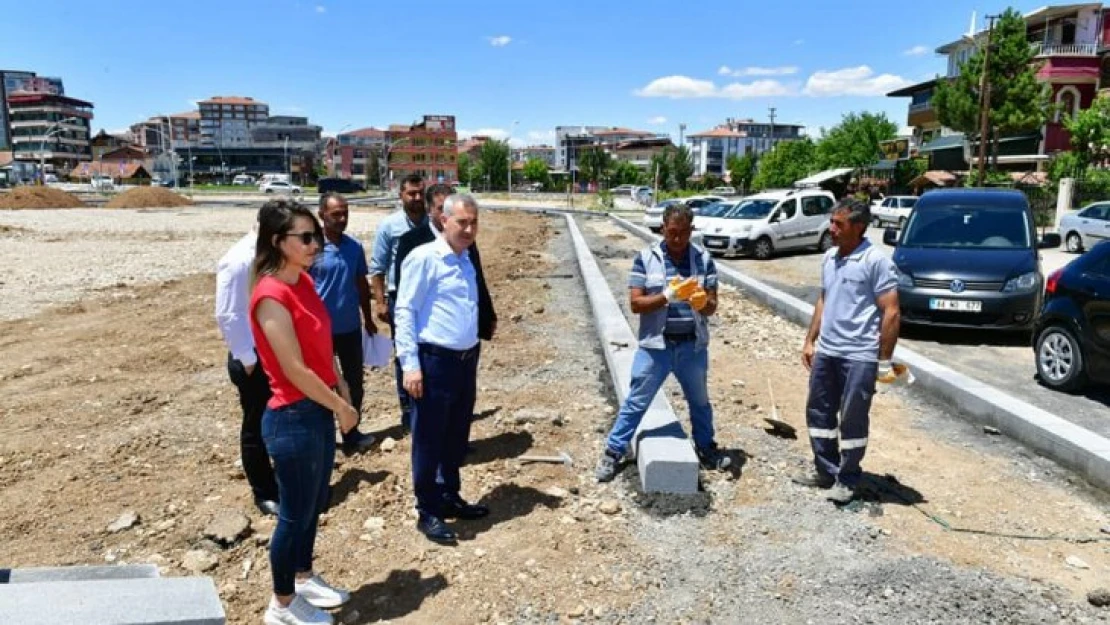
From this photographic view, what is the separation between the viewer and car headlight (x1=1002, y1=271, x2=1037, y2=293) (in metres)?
8.53

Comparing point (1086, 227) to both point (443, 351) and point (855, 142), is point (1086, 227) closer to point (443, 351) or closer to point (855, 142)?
point (443, 351)

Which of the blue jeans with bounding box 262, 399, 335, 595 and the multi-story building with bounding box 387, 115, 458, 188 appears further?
the multi-story building with bounding box 387, 115, 458, 188

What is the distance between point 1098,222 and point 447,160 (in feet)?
382

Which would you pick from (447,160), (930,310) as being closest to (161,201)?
(930,310)

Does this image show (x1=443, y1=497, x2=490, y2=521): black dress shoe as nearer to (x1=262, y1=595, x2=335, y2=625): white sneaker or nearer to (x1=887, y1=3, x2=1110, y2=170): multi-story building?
(x1=262, y1=595, x2=335, y2=625): white sneaker

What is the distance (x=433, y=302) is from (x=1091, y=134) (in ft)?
118

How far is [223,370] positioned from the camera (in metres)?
7.40

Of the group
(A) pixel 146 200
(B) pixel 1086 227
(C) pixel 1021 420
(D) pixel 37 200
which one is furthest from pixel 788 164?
(C) pixel 1021 420

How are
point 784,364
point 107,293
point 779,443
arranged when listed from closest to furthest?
1. point 779,443
2. point 784,364
3. point 107,293

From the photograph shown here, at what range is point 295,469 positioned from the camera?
2816 millimetres

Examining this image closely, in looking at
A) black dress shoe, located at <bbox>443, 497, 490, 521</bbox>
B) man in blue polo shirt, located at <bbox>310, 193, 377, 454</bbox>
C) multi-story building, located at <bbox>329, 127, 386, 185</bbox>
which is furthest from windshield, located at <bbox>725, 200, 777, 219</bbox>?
multi-story building, located at <bbox>329, 127, 386, 185</bbox>

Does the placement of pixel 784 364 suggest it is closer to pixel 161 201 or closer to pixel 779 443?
pixel 779 443

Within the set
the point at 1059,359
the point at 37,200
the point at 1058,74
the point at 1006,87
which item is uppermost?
the point at 1058,74

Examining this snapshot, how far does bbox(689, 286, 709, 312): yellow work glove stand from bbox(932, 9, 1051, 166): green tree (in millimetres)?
38173
